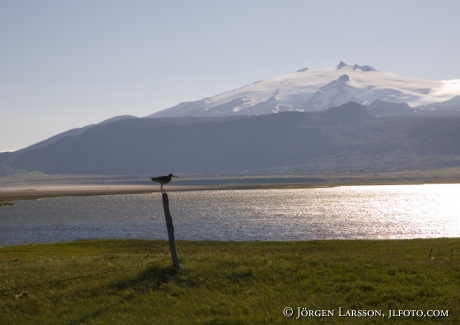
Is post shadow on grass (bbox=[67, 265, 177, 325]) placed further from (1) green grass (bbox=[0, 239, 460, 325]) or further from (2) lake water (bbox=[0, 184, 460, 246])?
(2) lake water (bbox=[0, 184, 460, 246])

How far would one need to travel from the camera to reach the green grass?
69.9ft

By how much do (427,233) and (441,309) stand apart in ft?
198

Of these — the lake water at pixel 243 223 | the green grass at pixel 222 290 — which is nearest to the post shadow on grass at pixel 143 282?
the green grass at pixel 222 290

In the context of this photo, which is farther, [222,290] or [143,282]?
[143,282]

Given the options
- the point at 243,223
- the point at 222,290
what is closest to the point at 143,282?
the point at 222,290

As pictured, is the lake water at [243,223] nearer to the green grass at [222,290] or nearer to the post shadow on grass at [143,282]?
the green grass at [222,290]

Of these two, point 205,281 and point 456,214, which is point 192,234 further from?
point 456,214

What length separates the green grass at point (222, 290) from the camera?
2130cm

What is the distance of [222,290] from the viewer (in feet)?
78.4

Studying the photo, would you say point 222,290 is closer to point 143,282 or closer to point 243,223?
point 143,282

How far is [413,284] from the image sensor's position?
78.8ft

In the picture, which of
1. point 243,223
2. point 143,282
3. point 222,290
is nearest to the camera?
point 222,290

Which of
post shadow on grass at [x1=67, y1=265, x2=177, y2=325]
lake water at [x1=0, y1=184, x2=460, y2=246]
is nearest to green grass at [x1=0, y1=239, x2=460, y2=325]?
post shadow on grass at [x1=67, y1=265, x2=177, y2=325]

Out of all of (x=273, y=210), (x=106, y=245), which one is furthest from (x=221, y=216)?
(x=106, y=245)
